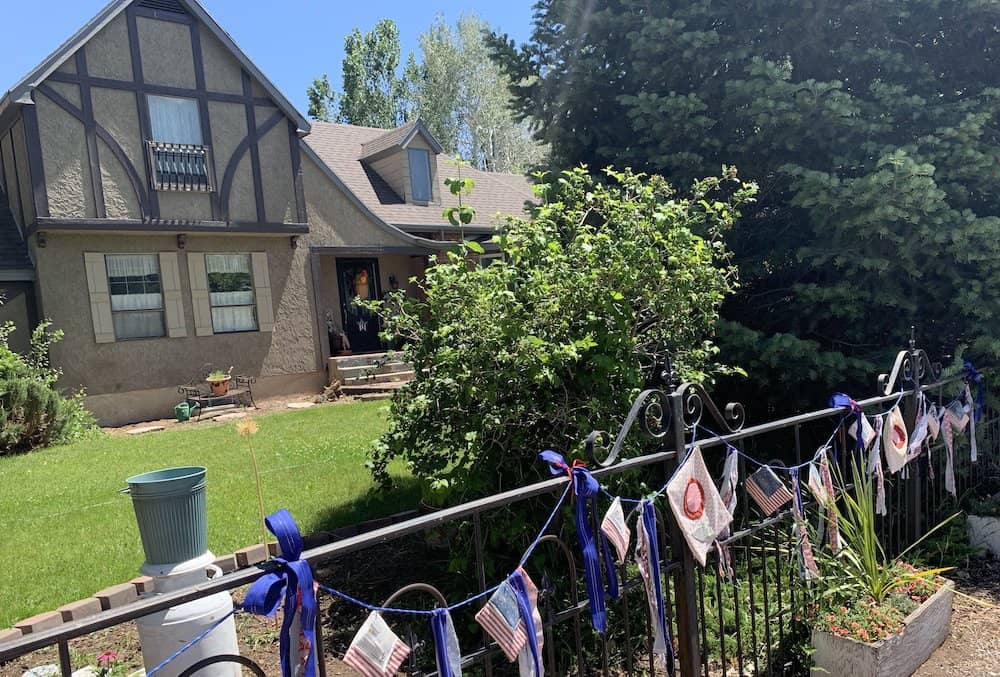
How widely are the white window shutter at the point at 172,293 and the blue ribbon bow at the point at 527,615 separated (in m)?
12.4

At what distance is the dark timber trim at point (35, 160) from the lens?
10.8 metres

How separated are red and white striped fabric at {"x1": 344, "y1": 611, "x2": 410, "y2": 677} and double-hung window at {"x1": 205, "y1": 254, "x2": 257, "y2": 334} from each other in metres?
12.7

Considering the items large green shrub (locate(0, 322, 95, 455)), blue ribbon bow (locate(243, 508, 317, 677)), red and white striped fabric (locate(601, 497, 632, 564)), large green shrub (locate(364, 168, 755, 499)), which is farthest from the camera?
large green shrub (locate(0, 322, 95, 455))

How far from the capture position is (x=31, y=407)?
30.2ft

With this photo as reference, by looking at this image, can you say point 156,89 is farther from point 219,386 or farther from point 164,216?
→ point 219,386

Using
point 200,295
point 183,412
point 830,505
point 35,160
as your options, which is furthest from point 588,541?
point 200,295

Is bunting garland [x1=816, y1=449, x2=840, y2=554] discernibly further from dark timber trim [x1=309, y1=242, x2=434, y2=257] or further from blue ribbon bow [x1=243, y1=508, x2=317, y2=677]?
dark timber trim [x1=309, y1=242, x2=434, y2=257]

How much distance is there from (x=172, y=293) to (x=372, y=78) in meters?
26.5

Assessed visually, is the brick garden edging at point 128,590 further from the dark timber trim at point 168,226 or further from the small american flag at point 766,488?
the dark timber trim at point 168,226

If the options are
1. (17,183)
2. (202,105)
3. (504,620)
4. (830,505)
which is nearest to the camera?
(504,620)

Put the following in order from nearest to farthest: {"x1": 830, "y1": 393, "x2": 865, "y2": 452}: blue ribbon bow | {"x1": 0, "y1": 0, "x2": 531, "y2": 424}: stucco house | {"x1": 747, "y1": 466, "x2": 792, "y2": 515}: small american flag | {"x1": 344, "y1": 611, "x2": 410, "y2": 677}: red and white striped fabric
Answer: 1. {"x1": 344, "y1": 611, "x2": 410, "y2": 677}: red and white striped fabric
2. {"x1": 747, "y1": 466, "x2": 792, "y2": 515}: small american flag
3. {"x1": 830, "y1": 393, "x2": 865, "y2": 452}: blue ribbon bow
4. {"x1": 0, "y1": 0, "x2": 531, "y2": 424}: stucco house

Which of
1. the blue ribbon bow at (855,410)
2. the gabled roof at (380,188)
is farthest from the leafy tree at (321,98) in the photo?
the blue ribbon bow at (855,410)

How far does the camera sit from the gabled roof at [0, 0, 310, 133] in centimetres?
1073

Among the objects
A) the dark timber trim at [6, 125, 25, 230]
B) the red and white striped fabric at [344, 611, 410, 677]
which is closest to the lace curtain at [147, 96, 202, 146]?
the dark timber trim at [6, 125, 25, 230]
